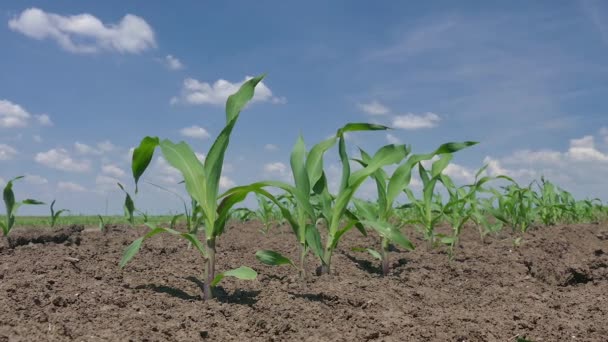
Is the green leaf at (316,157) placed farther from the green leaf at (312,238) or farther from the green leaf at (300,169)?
the green leaf at (312,238)

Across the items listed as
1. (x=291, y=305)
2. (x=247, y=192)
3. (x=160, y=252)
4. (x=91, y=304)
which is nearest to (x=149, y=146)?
(x=247, y=192)

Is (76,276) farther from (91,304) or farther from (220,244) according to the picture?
(220,244)

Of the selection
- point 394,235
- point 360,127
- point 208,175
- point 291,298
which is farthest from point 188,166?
point 394,235

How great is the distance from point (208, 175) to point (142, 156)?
0.34m

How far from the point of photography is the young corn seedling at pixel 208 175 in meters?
2.73

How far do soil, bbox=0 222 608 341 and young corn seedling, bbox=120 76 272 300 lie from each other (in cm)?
21

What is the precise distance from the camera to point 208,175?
273cm

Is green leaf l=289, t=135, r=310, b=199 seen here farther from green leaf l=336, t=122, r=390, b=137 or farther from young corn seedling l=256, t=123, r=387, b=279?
green leaf l=336, t=122, r=390, b=137

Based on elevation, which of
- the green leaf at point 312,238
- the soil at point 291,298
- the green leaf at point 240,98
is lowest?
the soil at point 291,298

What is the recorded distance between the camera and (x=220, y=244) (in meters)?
4.50

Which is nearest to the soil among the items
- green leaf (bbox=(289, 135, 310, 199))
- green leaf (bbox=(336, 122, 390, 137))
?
green leaf (bbox=(289, 135, 310, 199))

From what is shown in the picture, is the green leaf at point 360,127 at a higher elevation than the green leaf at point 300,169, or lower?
higher

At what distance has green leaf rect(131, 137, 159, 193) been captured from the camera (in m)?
2.77

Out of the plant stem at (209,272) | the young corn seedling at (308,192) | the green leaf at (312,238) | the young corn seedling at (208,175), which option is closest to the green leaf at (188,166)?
the young corn seedling at (208,175)
